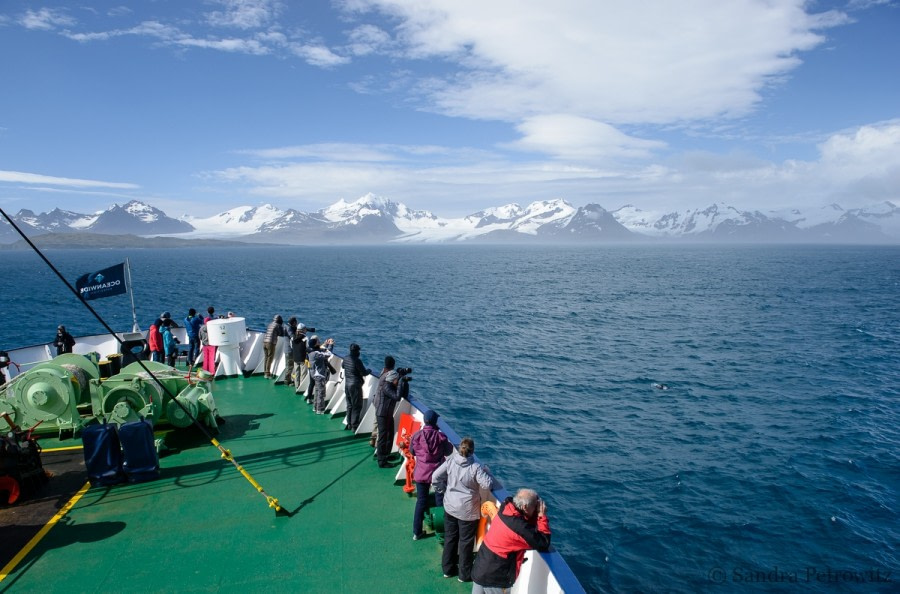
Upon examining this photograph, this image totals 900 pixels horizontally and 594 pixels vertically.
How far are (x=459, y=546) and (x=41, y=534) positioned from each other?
589 cm

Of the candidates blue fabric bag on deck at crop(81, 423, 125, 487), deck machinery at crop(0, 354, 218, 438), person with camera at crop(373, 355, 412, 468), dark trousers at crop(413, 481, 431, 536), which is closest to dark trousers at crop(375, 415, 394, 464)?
person with camera at crop(373, 355, 412, 468)

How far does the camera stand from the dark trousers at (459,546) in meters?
6.06

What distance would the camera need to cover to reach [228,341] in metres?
14.4

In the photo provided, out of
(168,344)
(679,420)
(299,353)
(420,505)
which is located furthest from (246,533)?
(679,420)

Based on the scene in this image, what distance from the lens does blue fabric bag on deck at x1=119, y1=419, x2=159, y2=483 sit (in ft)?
28.3

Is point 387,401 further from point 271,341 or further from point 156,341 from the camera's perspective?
point 156,341

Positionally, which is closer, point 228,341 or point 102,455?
point 102,455

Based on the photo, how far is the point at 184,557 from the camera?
688cm

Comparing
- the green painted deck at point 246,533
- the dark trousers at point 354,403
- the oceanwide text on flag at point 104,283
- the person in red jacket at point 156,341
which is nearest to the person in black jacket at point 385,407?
the green painted deck at point 246,533

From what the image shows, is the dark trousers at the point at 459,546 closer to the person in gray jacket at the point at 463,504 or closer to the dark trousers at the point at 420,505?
the person in gray jacket at the point at 463,504

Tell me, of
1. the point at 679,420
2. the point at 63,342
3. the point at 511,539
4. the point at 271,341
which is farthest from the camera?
the point at 679,420

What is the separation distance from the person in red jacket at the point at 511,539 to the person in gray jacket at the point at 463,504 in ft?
2.42

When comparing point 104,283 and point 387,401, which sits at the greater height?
point 104,283

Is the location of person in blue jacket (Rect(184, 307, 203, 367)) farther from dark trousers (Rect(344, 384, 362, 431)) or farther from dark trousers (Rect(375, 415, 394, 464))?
dark trousers (Rect(375, 415, 394, 464))
